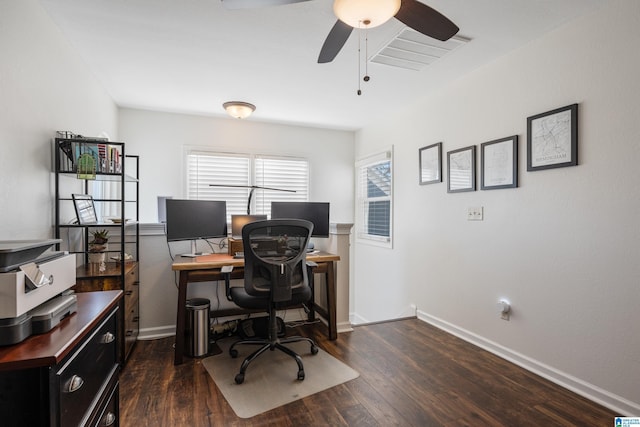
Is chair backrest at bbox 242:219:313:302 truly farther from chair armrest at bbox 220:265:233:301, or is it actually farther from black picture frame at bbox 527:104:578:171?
black picture frame at bbox 527:104:578:171

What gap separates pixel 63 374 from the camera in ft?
3.09

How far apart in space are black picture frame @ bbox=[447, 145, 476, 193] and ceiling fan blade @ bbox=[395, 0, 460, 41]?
1428 mm

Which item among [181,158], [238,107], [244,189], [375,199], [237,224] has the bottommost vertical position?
[237,224]

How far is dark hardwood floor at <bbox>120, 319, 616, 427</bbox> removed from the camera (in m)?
1.88

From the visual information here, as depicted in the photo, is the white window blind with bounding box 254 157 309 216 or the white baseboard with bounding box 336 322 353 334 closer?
the white baseboard with bounding box 336 322 353 334

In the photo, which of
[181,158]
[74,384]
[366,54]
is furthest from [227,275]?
[181,158]

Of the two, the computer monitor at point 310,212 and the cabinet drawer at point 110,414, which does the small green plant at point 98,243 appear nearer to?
the cabinet drawer at point 110,414

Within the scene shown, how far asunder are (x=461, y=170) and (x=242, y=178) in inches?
111

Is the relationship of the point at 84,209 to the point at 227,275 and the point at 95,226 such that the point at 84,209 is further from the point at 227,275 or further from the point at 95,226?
the point at 227,275

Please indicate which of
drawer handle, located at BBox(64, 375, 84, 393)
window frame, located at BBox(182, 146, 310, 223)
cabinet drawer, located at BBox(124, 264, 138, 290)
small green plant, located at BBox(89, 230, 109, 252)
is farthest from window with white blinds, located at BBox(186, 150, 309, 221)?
drawer handle, located at BBox(64, 375, 84, 393)

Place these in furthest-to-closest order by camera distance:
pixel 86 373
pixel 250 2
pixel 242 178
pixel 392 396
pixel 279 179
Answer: pixel 279 179 < pixel 242 178 < pixel 392 396 < pixel 250 2 < pixel 86 373

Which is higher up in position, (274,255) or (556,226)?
(556,226)

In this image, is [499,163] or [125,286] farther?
[499,163]

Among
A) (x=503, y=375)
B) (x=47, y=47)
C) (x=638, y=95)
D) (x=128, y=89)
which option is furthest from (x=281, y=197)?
(x=638, y=95)
